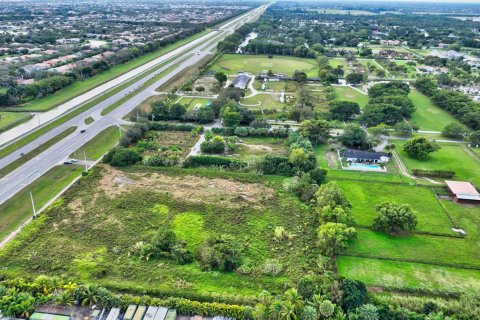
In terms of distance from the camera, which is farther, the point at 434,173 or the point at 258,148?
the point at 258,148

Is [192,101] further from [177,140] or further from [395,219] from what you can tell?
[395,219]

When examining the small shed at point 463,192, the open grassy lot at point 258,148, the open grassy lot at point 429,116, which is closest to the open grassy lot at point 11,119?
the open grassy lot at point 258,148

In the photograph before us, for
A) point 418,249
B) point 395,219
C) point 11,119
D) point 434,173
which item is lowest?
point 418,249

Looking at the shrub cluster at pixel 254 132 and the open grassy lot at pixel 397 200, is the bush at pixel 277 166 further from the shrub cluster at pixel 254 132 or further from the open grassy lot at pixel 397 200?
the shrub cluster at pixel 254 132

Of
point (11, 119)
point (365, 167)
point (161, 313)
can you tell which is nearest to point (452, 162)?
point (365, 167)

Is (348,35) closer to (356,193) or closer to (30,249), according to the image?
(356,193)

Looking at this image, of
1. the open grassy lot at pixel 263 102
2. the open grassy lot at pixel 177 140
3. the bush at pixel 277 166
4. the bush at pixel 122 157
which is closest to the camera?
the bush at pixel 277 166

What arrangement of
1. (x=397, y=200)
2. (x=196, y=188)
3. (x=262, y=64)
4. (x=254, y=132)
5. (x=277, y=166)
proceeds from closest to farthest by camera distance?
1. (x=397, y=200)
2. (x=196, y=188)
3. (x=277, y=166)
4. (x=254, y=132)
5. (x=262, y=64)

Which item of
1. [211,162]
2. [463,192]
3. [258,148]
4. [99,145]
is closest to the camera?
[463,192]
